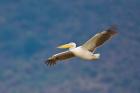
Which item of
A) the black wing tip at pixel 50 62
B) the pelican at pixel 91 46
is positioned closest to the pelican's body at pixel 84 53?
the pelican at pixel 91 46

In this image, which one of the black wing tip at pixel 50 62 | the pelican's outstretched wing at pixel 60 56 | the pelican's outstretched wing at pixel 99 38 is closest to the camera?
the pelican's outstretched wing at pixel 99 38

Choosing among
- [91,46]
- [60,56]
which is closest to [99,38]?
[91,46]

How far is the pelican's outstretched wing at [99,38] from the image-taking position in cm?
2550

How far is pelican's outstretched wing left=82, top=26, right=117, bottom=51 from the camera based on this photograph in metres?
25.5

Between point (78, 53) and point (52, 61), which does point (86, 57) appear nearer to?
point (78, 53)

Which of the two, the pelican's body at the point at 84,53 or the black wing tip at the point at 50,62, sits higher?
the black wing tip at the point at 50,62

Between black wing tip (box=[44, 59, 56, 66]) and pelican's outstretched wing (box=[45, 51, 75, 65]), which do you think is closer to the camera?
pelican's outstretched wing (box=[45, 51, 75, 65])

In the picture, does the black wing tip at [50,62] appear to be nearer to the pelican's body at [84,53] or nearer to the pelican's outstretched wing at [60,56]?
the pelican's outstretched wing at [60,56]

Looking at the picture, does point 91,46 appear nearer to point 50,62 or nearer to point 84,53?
point 84,53

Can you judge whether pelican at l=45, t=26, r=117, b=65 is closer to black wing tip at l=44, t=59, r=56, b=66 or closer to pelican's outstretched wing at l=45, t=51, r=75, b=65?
pelican's outstretched wing at l=45, t=51, r=75, b=65

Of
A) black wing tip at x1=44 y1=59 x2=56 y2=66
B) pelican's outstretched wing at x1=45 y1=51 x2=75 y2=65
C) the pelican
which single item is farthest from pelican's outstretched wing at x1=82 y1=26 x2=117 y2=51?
black wing tip at x1=44 y1=59 x2=56 y2=66

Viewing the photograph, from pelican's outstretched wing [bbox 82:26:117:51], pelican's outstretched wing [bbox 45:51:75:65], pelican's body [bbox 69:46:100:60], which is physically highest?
pelican's outstretched wing [bbox 45:51:75:65]

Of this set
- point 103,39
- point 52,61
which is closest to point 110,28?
point 103,39

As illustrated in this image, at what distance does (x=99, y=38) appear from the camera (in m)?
25.7
